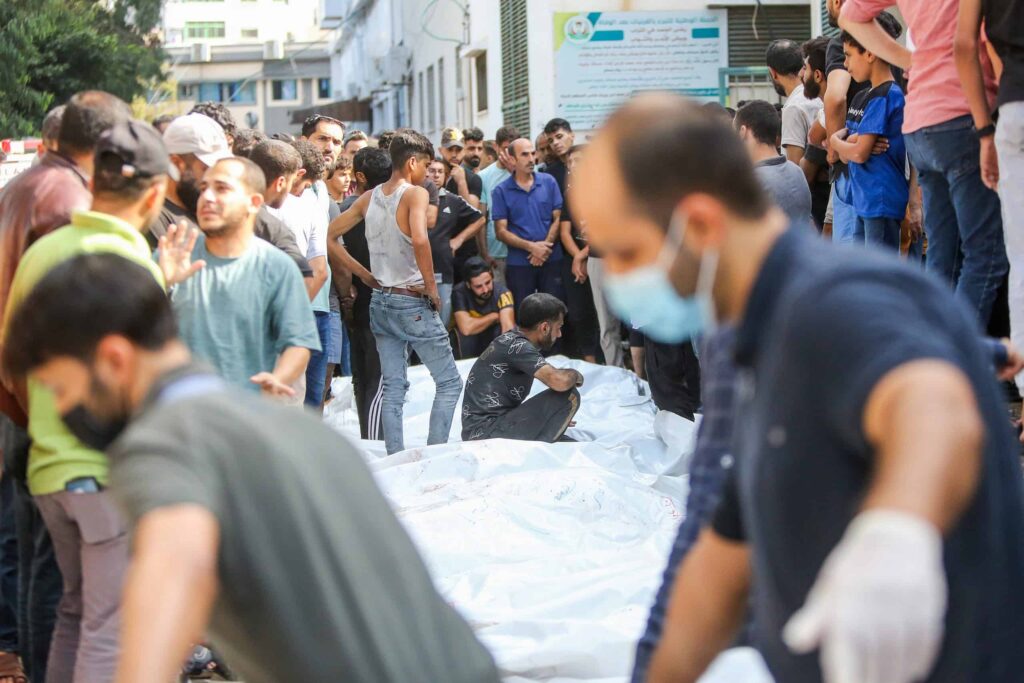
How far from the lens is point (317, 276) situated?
6793 millimetres

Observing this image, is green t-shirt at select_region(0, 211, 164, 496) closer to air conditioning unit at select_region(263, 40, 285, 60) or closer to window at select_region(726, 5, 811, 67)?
window at select_region(726, 5, 811, 67)

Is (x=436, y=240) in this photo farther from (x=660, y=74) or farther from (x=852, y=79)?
(x=660, y=74)

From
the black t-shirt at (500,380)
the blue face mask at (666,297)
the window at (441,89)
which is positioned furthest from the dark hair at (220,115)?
the window at (441,89)

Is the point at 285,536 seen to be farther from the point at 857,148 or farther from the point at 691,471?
the point at 857,148

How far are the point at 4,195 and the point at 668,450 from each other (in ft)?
13.7

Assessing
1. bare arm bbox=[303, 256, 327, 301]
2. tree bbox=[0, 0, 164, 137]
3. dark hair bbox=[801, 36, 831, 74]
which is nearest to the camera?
bare arm bbox=[303, 256, 327, 301]

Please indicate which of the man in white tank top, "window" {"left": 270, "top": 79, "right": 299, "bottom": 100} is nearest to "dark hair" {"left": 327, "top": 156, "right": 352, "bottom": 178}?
the man in white tank top

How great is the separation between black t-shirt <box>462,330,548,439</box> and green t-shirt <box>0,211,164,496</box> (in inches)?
173

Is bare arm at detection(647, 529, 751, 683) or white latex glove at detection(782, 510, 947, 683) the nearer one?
white latex glove at detection(782, 510, 947, 683)

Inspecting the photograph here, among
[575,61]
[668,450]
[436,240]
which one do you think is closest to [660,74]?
[575,61]

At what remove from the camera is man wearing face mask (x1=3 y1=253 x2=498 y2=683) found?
174 cm

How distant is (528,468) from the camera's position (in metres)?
6.89

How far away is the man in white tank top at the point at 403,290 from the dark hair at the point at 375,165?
0.54 m

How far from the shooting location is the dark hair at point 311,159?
734 centimetres
